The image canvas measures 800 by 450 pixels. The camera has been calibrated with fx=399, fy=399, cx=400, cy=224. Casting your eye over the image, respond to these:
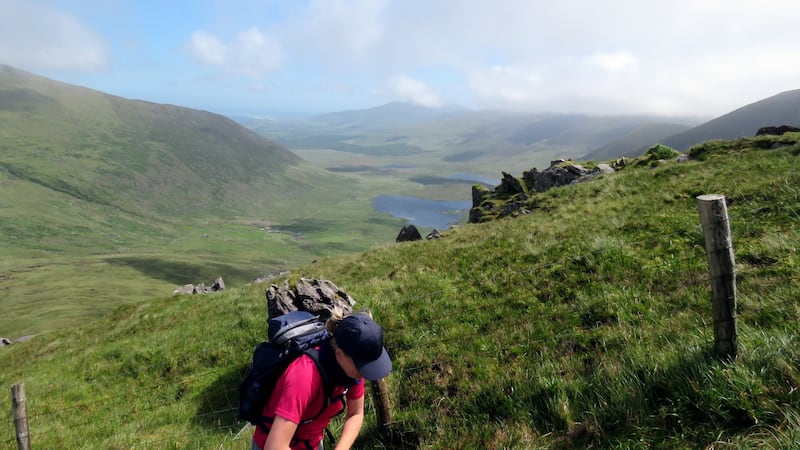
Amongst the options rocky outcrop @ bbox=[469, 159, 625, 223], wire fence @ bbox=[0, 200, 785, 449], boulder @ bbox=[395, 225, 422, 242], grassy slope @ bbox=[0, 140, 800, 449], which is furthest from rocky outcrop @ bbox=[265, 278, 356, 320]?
boulder @ bbox=[395, 225, 422, 242]

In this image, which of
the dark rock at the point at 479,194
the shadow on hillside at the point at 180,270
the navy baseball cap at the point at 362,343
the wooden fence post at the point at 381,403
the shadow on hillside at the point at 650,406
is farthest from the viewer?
the shadow on hillside at the point at 180,270

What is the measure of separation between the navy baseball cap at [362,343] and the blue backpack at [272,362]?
0.37 meters

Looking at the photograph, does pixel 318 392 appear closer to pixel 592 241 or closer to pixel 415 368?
pixel 415 368

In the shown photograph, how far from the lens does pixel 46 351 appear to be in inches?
1147

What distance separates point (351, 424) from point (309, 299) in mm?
8678

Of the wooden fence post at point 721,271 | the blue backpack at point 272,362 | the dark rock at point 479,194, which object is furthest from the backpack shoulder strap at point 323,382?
the dark rock at point 479,194

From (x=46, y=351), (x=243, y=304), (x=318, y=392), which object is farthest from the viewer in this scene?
(x=46, y=351)

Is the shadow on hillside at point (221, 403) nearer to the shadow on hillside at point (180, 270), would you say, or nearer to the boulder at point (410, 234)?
the boulder at point (410, 234)

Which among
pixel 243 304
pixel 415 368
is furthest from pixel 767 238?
pixel 243 304

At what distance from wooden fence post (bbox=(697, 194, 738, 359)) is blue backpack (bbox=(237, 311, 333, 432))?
4.88m

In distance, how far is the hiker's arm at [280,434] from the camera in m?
3.86

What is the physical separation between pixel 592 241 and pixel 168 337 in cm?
1741

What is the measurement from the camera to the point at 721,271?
5.03m

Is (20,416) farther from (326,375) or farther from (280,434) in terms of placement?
(326,375)
